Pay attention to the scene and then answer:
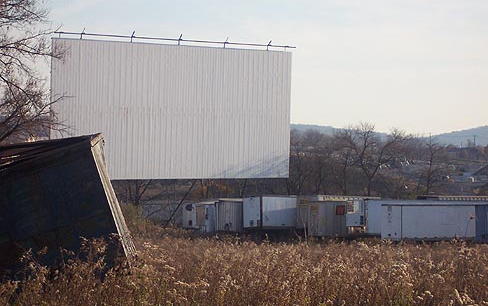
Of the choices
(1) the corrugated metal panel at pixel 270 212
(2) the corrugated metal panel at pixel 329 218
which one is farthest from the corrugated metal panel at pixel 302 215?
(2) the corrugated metal panel at pixel 329 218

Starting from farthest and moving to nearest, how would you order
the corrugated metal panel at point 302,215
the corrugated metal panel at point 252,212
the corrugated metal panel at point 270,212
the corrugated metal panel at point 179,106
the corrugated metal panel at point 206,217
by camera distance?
1. the corrugated metal panel at point 206,217
2. the corrugated metal panel at point 252,212
3. the corrugated metal panel at point 270,212
4. the corrugated metal panel at point 302,215
5. the corrugated metal panel at point 179,106

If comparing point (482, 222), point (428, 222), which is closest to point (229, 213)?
point (428, 222)

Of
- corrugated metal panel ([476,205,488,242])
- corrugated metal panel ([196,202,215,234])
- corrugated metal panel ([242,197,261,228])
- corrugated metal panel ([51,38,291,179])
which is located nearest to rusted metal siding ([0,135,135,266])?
corrugated metal panel ([51,38,291,179])

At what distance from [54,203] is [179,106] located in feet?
108

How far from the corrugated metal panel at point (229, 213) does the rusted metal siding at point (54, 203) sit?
3982 centimetres

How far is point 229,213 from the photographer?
1975 inches

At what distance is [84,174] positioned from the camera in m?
9.87

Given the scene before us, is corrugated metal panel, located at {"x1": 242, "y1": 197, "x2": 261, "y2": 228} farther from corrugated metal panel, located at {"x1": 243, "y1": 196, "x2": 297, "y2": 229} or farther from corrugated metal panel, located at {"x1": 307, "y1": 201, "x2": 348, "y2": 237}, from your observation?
corrugated metal panel, located at {"x1": 307, "y1": 201, "x2": 348, "y2": 237}

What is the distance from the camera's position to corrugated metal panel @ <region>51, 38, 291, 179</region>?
4059cm

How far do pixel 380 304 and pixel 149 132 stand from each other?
34.1 meters

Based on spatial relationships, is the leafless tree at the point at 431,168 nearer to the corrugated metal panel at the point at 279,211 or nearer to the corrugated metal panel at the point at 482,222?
the corrugated metal panel at the point at 279,211

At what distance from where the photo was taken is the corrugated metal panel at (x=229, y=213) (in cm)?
4988

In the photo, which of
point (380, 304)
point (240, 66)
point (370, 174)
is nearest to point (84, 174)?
point (380, 304)

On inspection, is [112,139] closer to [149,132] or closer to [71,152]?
[149,132]
